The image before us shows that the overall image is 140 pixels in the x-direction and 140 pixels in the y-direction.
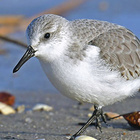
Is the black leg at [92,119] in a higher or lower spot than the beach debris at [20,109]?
higher

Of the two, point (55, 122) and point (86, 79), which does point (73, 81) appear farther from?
point (55, 122)

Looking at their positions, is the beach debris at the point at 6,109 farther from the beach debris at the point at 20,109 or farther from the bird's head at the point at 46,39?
the bird's head at the point at 46,39

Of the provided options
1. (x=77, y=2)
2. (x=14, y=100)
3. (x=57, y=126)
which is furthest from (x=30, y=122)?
(x=77, y=2)

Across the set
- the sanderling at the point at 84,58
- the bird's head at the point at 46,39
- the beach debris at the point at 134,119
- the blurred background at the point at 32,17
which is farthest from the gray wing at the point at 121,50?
the blurred background at the point at 32,17

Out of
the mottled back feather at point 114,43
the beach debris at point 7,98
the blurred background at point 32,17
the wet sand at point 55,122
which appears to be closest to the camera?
the mottled back feather at point 114,43

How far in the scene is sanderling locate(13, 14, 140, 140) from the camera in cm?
466

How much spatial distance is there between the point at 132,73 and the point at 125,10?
20.2 feet

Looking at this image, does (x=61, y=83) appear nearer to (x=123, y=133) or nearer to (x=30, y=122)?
(x=123, y=133)

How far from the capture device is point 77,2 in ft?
38.8

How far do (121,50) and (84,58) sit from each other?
65 centimetres

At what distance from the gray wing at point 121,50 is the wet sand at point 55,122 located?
0.74 m

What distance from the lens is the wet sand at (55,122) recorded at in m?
5.07

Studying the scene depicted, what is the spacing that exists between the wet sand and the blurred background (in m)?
0.64

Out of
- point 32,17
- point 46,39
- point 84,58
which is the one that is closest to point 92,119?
point 84,58
